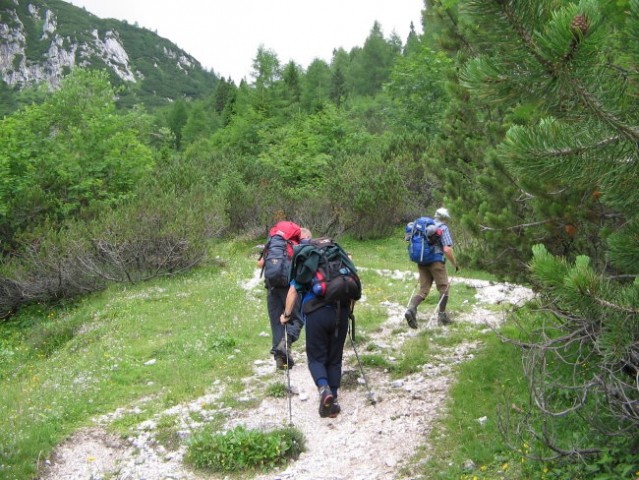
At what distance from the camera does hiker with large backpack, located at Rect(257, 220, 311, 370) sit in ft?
24.7

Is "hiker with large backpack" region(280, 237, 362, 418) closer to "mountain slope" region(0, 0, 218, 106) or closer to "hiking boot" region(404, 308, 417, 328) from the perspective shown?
"hiking boot" region(404, 308, 417, 328)

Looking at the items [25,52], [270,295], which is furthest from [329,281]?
[25,52]

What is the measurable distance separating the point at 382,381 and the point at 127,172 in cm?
1858

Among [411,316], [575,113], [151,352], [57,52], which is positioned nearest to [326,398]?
[411,316]

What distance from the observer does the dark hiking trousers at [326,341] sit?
19.9 ft

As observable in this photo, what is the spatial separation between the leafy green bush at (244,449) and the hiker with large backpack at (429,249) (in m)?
4.01

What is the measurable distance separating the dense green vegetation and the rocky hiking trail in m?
0.79

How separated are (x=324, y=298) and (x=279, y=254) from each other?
71.3 inches

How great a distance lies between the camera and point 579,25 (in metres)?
2.49

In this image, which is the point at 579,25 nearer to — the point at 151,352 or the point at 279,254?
the point at 279,254

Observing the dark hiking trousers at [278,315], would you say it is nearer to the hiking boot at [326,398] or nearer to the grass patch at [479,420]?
the hiking boot at [326,398]

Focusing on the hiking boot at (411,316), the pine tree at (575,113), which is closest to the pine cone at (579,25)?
the pine tree at (575,113)

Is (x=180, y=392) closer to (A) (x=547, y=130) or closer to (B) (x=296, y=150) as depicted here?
(A) (x=547, y=130)

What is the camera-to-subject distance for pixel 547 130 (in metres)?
3.30
